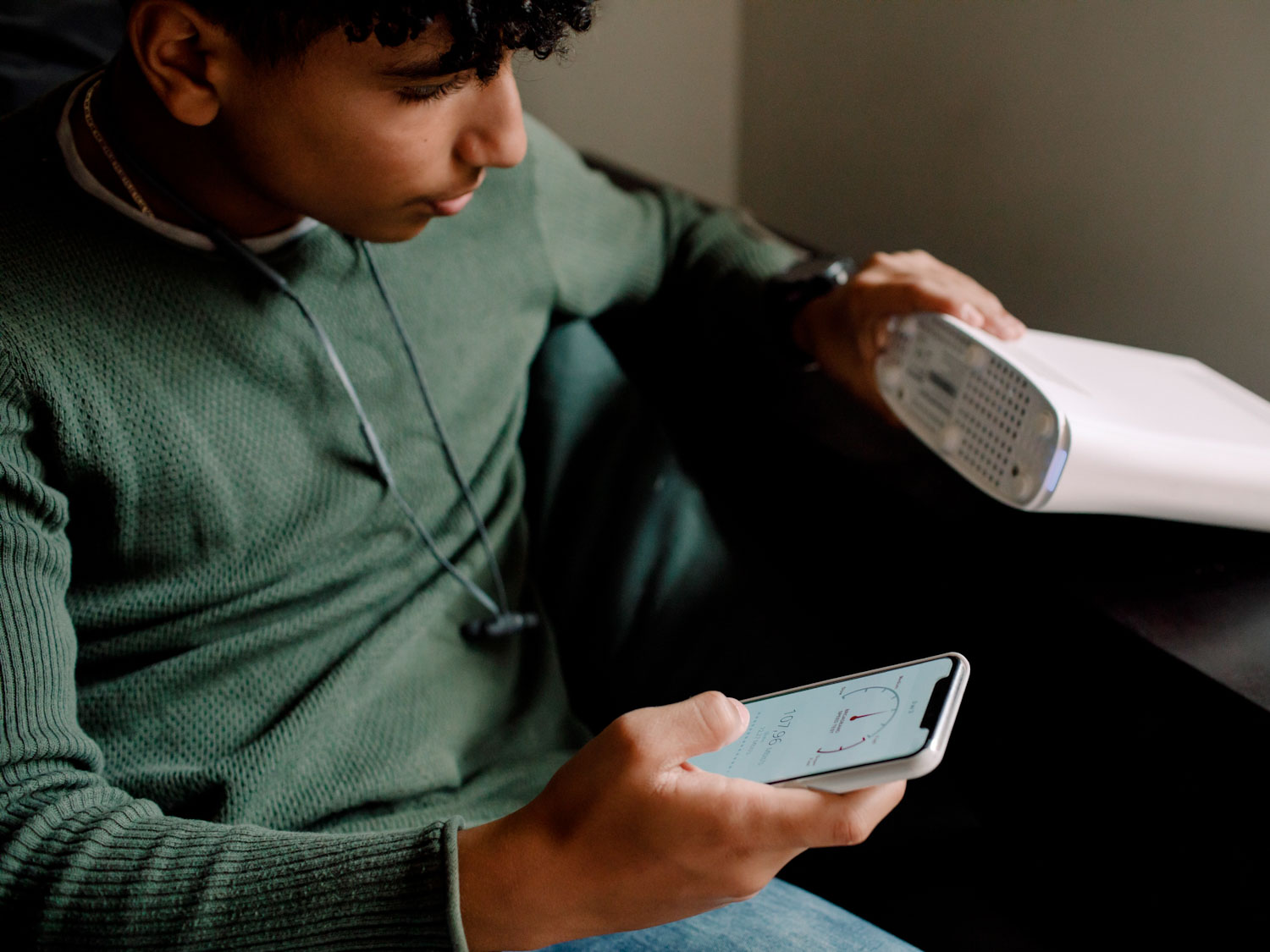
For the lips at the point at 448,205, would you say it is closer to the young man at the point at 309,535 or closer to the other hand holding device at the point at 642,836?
the young man at the point at 309,535

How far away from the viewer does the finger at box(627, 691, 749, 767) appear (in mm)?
523

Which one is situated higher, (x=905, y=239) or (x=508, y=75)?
(x=508, y=75)

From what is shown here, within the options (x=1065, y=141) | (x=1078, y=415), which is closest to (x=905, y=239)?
(x=1065, y=141)

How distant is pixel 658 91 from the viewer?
5.86ft

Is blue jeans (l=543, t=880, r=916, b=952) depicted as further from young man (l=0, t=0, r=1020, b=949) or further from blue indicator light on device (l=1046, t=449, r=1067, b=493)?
blue indicator light on device (l=1046, t=449, r=1067, b=493)

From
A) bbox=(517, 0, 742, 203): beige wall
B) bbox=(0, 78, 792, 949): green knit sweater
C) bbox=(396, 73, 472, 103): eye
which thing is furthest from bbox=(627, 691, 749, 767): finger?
bbox=(517, 0, 742, 203): beige wall

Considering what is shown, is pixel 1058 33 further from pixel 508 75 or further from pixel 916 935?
pixel 916 935

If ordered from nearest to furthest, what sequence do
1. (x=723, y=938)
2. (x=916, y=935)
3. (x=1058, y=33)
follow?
(x=723, y=938) → (x=916, y=935) → (x=1058, y=33)

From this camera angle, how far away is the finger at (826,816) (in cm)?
50

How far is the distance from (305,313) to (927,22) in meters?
0.94

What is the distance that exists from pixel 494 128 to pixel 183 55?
203 millimetres

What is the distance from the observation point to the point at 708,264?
113 centimetres

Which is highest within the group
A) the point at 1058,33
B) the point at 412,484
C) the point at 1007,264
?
the point at 1058,33

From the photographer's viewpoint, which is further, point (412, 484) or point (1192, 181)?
point (1192, 181)
